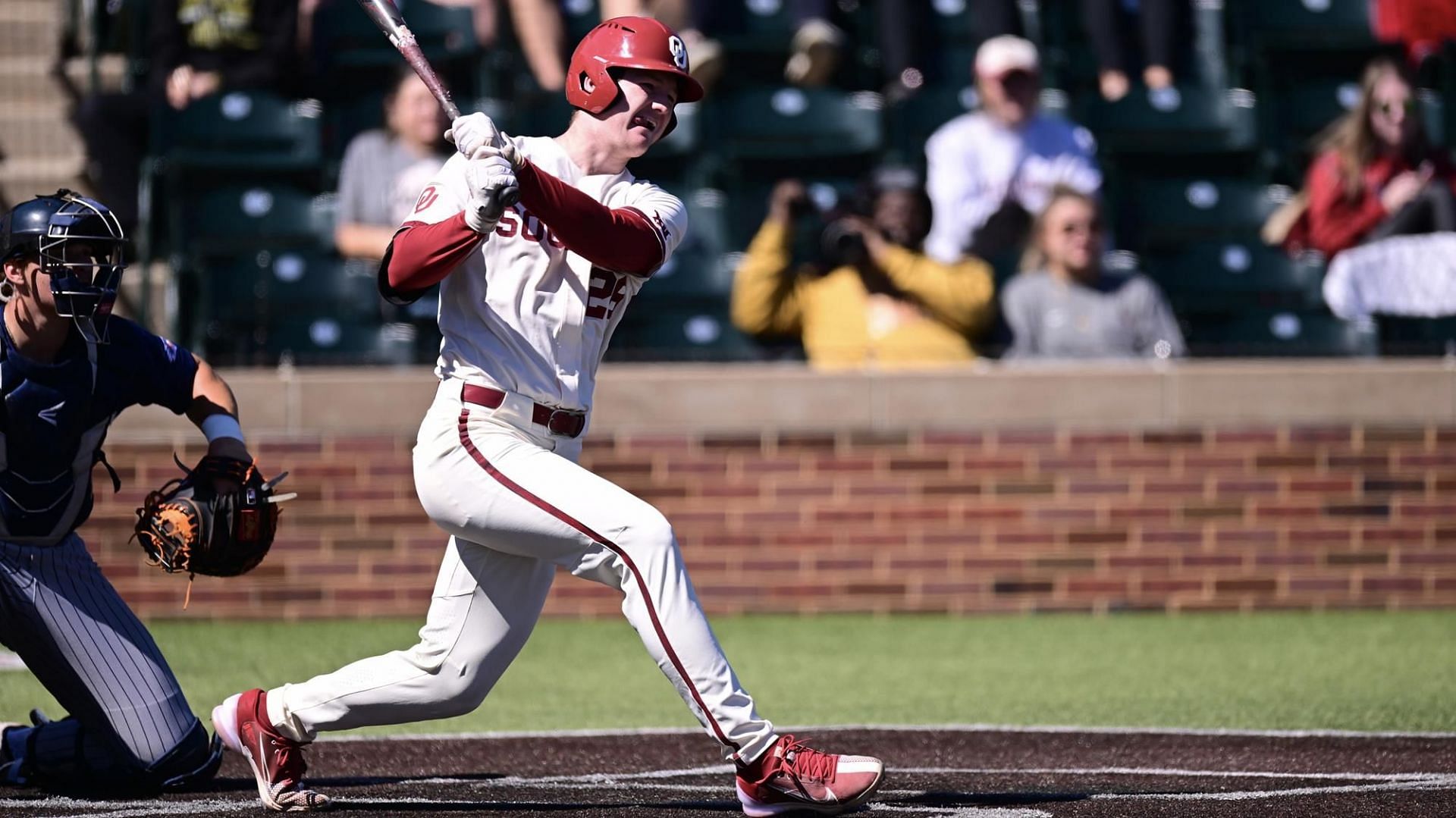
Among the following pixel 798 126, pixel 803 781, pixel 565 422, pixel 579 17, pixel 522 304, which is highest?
pixel 579 17

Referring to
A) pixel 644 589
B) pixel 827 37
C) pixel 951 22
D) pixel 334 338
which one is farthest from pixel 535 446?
pixel 951 22

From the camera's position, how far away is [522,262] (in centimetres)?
431

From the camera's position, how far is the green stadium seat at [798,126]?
9891mm

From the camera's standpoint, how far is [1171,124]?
10125 mm

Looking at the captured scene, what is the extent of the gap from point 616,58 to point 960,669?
3.59m

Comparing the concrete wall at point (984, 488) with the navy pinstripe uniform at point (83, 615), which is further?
the concrete wall at point (984, 488)

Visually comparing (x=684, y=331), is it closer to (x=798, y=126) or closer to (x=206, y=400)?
(x=798, y=126)

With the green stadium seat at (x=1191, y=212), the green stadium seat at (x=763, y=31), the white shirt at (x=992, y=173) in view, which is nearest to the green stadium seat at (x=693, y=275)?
the white shirt at (x=992, y=173)

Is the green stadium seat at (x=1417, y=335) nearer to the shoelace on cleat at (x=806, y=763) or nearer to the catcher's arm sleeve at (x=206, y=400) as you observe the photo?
the shoelace on cleat at (x=806, y=763)

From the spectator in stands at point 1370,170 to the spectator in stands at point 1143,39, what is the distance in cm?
110

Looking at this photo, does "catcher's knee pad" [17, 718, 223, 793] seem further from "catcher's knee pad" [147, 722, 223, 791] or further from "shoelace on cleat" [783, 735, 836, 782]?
"shoelace on cleat" [783, 735, 836, 782]

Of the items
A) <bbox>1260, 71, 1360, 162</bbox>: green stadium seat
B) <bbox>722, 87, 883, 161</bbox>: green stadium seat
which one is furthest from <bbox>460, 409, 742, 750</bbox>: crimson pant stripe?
<bbox>1260, 71, 1360, 162</bbox>: green stadium seat

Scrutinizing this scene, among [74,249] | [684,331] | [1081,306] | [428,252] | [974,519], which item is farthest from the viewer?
[684,331]

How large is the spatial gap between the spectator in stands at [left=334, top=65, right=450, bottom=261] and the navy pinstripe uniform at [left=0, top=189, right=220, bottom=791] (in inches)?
164
